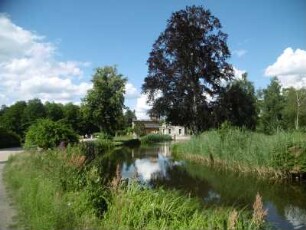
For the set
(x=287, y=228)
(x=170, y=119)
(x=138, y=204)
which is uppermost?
(x=170, y=119)

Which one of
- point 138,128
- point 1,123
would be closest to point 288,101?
point 138,128

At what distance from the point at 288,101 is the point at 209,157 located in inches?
2041

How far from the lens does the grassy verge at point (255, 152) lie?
59.3 ft

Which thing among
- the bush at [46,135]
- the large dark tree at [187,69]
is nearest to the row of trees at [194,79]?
the large dark tree at [187,69]

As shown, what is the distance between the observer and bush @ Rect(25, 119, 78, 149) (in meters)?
22.1

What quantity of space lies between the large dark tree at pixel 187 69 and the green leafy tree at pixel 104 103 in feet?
52.7

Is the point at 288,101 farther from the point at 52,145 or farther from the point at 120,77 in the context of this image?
the point at 52,145

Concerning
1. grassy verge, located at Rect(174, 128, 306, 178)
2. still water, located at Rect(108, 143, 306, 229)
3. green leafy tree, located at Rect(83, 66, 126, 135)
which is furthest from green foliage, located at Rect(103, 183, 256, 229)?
green leafy tree, located at Rect(83, 66, 126, 135)

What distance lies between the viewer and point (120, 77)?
59250 millimetres

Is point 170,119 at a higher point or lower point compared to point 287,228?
higher

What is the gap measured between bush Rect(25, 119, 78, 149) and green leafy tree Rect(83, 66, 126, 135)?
3129 cm

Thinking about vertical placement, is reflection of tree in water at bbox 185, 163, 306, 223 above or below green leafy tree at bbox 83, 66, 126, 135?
below

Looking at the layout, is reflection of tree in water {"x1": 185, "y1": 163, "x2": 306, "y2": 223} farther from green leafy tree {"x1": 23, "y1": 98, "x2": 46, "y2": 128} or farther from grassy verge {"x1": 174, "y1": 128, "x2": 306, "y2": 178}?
green leafy tree {"x1": 23, "y1": 98, "x2": 46, "y2": 128}

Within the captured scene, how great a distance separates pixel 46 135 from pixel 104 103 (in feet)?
109
